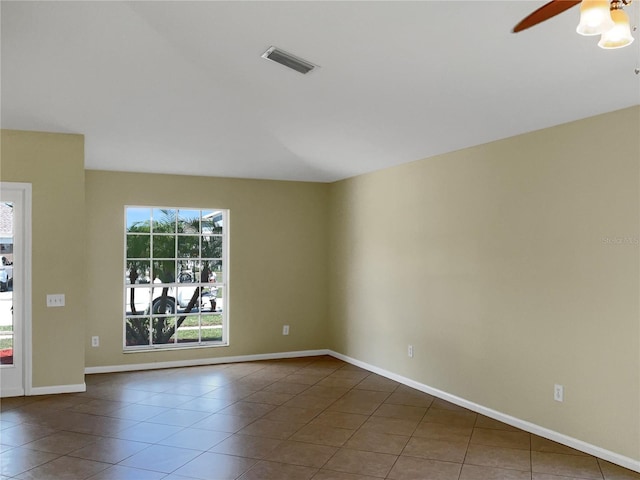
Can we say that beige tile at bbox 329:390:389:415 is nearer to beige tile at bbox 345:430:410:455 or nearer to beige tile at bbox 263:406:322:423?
beige tile at bbox 263:406:322:423

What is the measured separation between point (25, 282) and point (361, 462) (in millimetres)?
3492

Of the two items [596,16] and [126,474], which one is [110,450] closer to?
[126,474]

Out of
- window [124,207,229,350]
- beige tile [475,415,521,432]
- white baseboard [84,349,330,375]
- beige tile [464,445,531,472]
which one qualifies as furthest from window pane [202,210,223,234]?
beige tile [464,445,531,472]

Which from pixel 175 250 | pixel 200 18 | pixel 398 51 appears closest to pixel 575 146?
pixel 398 51

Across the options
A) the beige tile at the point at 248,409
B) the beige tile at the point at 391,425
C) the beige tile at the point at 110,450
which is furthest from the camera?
the beige tile at the point at 248,409

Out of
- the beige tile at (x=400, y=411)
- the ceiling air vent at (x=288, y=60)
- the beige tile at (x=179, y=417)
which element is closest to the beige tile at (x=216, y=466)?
the beige tile at (x=179, y=417)

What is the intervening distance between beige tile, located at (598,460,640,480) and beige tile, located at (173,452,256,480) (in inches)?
88.3

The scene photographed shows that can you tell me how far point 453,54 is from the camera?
129 inches

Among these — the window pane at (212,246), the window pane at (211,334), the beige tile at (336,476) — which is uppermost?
the window pane at (212,246)

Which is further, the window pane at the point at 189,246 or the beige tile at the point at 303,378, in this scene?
the window pane at the point at 189,246

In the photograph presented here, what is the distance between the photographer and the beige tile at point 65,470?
3.35 metres

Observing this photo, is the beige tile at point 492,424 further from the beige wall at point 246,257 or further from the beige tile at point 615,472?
the beige wall at point 246,257

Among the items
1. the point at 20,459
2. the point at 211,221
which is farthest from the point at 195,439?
the point at 211,221

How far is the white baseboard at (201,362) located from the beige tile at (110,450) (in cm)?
230
